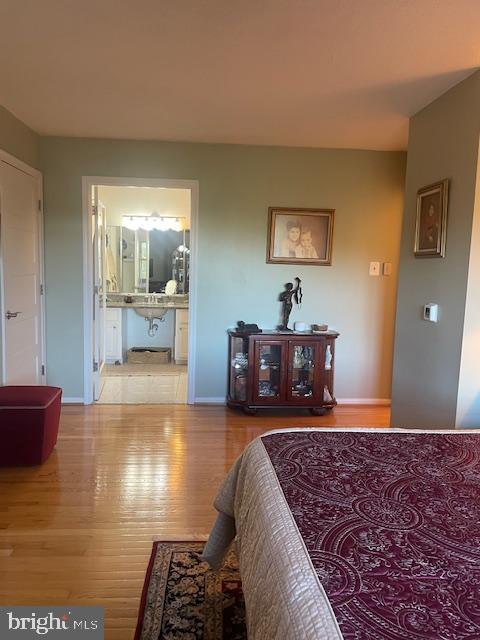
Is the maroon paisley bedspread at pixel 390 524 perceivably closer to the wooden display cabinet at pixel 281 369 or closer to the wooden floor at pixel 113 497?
the wooden floor at pixel 113 497

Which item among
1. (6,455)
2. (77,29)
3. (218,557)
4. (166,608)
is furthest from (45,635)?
Answer: (77,29)

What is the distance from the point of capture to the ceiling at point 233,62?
1.97m

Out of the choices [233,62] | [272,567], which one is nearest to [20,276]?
[233,62]

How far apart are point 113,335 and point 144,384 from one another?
1.23 meters

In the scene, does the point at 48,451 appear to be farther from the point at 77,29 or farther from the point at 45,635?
the point at 77,29

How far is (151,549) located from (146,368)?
3901 millimetres

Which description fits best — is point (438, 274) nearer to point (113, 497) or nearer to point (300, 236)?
point (300, 236)

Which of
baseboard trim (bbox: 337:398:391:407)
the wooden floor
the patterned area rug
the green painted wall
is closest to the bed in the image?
the patterned area rug

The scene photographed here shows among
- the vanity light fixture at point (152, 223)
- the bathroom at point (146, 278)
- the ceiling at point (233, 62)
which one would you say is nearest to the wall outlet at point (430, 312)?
the ceiling at point (233, 62)

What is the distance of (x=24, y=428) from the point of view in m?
2.92

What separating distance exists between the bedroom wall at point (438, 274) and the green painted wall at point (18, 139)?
290cm

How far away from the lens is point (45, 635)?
1.54 meters

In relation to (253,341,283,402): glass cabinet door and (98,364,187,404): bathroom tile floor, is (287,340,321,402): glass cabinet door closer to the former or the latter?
(253,341,283,402): glass cabinet door

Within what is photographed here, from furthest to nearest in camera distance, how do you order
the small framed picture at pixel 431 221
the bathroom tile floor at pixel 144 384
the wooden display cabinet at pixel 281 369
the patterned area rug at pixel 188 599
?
the bathroom tile floor at pixel 144 384
the wooden display cabinet at pixel 281 369
the small framed picture at pixel 431 221
the patterned area rug at pixel 188 599
